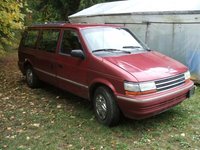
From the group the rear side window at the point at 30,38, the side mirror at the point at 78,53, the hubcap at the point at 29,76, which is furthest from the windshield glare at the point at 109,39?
the hubcap at the point at 29,76

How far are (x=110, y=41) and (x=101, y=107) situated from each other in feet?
4.76

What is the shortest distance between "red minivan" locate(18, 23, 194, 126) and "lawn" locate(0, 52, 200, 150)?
366mm

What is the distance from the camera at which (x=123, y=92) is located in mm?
4723

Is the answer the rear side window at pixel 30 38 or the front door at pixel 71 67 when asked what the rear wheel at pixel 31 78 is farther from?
the front door at pixel 71 67

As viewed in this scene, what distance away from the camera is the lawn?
15.2 feet

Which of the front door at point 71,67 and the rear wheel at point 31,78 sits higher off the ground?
the front door at point 71,67

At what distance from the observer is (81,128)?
526 cm

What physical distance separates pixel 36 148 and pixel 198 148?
2.55 meters

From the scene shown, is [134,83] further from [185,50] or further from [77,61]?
[185,50]

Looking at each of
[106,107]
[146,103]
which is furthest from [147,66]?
[106,107]

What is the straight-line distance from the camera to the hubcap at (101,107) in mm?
5180

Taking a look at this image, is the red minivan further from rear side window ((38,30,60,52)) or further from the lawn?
the lawn

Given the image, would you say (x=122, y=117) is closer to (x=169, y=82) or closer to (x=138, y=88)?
(x=138, y=88)

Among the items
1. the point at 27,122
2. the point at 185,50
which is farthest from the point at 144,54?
the point at 185,50
